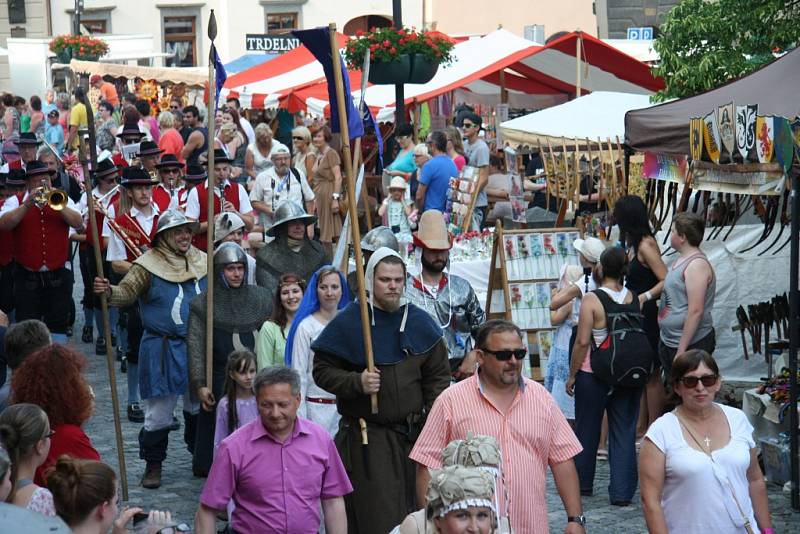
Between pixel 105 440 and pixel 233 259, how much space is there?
91.7 inches

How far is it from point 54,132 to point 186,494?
19102 mm

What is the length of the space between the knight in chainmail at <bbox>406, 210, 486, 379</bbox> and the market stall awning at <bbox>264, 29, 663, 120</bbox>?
11662mm

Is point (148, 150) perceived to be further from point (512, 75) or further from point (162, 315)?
point (512, 75)

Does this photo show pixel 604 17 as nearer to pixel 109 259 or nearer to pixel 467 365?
pixel 109 259

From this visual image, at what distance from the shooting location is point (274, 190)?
15.0m

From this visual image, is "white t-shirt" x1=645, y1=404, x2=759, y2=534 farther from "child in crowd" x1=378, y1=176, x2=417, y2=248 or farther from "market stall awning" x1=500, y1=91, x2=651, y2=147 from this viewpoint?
"market stall awning" x1=500, y1=91, x2=651, y2=147

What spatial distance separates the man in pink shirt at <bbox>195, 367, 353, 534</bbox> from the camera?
6152 millimetres

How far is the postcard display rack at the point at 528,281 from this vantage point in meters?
12.4

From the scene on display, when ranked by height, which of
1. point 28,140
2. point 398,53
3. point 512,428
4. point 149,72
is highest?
point 149,72

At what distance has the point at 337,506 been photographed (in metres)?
6.31

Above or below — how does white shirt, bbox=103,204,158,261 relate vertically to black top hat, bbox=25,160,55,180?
below

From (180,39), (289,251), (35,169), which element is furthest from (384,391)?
(180,39)

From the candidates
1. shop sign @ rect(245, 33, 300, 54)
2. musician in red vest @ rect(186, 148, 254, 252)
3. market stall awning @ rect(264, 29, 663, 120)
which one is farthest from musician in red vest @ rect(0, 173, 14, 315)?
shop sign @ rect(245, 33, 300, 54)

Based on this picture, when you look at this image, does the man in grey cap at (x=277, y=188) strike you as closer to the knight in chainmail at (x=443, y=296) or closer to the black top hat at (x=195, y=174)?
the black top hat at (x=195, y=174)
